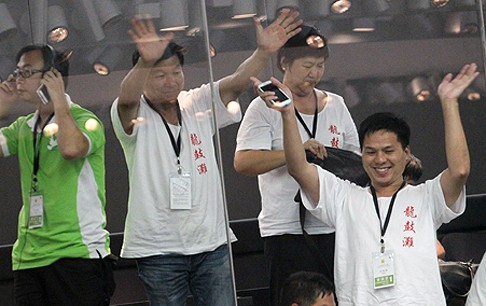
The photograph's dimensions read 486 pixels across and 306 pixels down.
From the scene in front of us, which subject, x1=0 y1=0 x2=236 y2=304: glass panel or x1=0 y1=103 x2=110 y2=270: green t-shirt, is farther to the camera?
x1=0 y1=0 x2=236 y2=304: glass panel

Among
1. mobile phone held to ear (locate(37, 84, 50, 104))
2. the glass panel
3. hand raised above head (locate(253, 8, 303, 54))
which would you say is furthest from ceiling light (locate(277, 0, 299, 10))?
mobile phone held to ear (locate(37, 84, 50, 104))

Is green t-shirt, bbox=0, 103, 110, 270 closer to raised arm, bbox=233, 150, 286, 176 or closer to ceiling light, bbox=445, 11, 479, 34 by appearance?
raised arm, bbox=233, 150, 286, 176

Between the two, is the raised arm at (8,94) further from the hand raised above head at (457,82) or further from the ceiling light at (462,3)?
the ceiling light at (462,3)

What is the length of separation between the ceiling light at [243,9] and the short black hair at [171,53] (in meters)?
0.42

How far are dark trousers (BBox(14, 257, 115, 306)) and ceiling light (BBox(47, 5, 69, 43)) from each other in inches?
39.4

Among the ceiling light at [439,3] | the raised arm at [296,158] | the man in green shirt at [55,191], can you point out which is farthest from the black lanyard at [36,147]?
the ceiling light at [439,3]

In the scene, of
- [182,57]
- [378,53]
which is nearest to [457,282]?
[378,53]

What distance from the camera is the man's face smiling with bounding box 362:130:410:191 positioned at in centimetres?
506

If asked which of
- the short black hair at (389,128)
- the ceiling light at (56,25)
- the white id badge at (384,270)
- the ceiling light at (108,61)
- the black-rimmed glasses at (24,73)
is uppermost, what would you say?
the ceiling light at (56,25)

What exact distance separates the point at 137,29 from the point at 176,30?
178 mm

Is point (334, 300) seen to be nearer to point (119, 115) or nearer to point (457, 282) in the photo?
point (457, 282)

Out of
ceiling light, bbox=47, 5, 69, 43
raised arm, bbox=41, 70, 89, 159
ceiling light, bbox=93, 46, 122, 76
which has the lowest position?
raised arm, bbox=41, 70, 89, 159

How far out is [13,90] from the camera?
5258 millimetres

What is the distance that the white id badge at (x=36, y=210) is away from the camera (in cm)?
515
